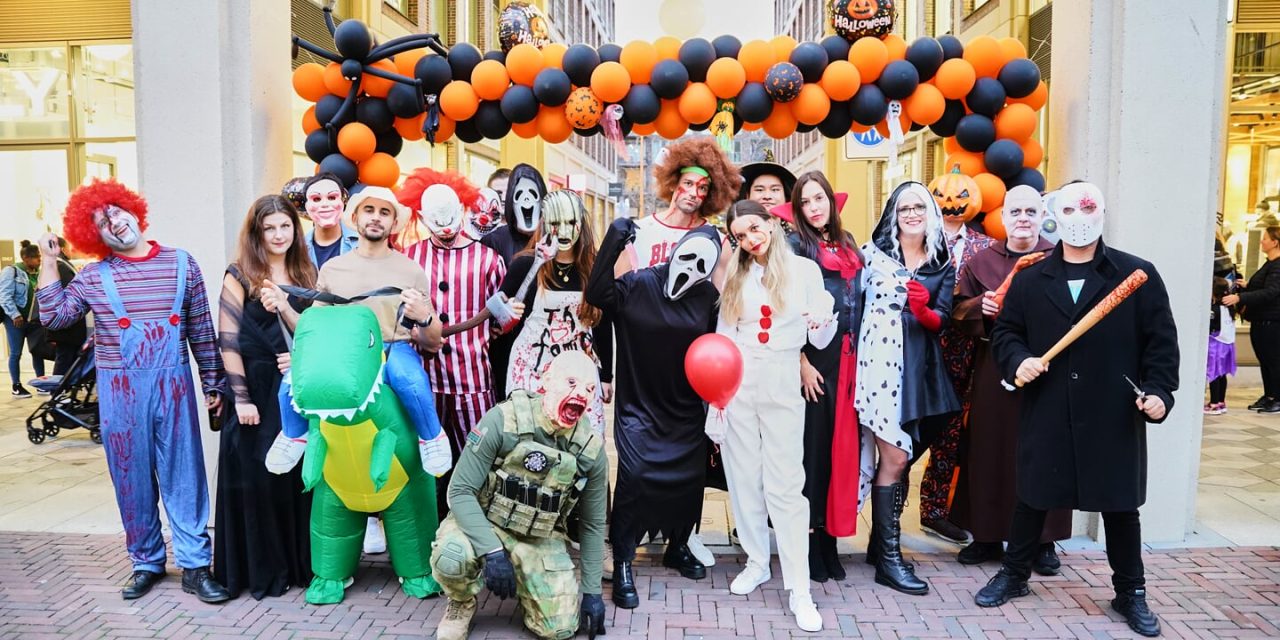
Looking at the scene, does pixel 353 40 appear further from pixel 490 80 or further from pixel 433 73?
pixel 490 80

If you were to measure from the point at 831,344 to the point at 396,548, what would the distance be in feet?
7.56

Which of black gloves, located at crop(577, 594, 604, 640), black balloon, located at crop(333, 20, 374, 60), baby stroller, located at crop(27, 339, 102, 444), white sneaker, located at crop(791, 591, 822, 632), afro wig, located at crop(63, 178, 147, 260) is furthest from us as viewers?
baby stroller, located at crop(27, 339, 102, 444)

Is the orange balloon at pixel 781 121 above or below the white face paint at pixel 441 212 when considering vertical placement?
above

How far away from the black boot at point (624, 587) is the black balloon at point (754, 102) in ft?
9.73

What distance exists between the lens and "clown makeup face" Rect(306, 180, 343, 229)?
4555mm

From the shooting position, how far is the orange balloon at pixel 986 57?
5215 millimetres

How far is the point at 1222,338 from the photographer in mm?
8305

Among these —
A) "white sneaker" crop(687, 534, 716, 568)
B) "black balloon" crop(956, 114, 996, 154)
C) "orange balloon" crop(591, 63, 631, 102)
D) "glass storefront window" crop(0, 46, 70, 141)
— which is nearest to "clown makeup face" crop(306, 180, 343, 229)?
"orange balloon" crop(591, 63, 631, 102)

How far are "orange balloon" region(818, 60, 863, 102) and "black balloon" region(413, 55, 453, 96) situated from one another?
2420 mm

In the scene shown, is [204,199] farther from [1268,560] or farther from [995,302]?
[1268,560]

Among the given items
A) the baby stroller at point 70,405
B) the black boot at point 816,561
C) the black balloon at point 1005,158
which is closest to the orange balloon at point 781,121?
the black balloon at point 1005,158

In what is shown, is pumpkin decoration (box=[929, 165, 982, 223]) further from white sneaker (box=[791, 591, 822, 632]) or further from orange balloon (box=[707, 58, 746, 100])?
white sneaker (box=[791, 591, 822, 632])

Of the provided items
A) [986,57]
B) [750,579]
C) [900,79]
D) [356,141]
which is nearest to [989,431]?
[750,579]

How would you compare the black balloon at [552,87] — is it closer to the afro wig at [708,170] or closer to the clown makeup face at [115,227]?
the afro wig at [708,170]
